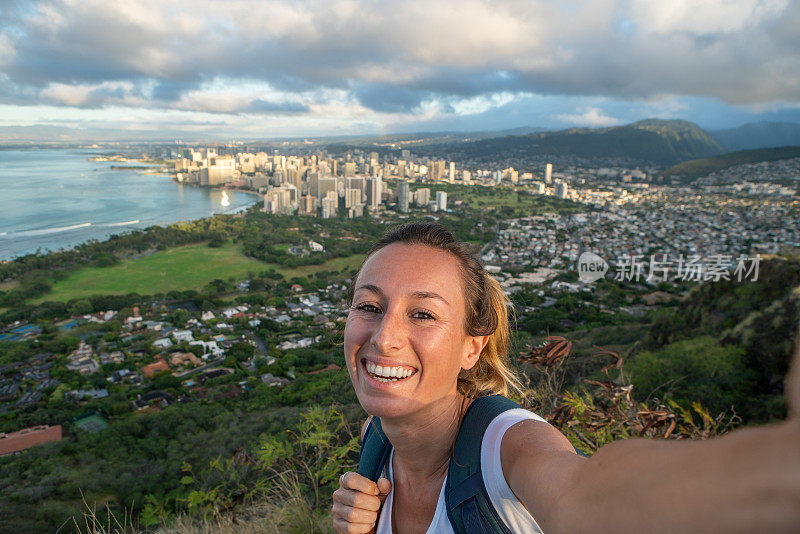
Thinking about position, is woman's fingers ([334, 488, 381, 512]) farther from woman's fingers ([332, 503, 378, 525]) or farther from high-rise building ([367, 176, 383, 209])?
high-rise building ([367, 176, 383, 209])

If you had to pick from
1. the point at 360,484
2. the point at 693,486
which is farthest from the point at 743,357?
the point at 693,486

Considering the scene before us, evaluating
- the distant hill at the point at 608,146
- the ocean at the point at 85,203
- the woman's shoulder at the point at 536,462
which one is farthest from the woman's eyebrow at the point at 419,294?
the distant hill at the point at 608,146

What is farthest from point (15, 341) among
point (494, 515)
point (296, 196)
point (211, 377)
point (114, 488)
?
point (296, 196)

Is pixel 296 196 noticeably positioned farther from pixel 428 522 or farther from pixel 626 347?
pixel 428 522

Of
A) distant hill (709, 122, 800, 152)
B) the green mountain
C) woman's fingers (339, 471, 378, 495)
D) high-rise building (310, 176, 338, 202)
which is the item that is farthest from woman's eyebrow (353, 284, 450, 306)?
distant hill (709, 122, 800, 152)

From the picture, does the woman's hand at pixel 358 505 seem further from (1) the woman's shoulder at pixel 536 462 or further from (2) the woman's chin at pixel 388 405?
(1) the woman's shoulder at pixel 536 462

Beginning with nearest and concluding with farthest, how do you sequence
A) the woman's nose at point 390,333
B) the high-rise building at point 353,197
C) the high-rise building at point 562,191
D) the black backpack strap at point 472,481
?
the black backpack strap at point 472,481
the woman's nose at point 390,333
the high-rise building at point 353,197
the high-rise building at point 562,191
